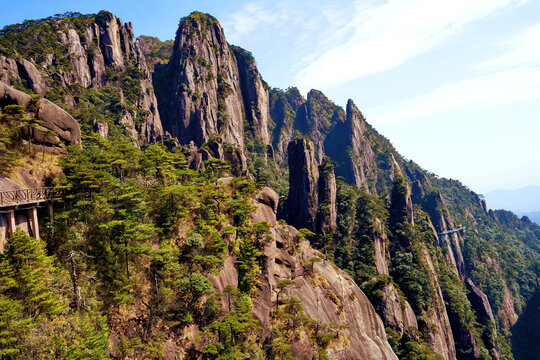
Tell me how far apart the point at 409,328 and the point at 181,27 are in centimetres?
13573

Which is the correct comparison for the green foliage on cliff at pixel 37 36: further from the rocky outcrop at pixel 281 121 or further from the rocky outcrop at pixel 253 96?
the rocky outcrop at pixel 281 121

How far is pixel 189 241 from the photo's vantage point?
1069 inches

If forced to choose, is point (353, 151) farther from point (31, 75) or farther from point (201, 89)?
point (31, 75)

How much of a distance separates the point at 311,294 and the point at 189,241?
2050cm

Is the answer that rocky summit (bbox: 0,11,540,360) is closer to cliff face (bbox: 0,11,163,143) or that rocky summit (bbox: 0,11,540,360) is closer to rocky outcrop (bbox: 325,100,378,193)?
cliff face (bbox: 0,11,163,143)

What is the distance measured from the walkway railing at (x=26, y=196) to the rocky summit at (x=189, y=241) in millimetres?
128

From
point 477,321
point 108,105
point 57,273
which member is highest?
point 108,105

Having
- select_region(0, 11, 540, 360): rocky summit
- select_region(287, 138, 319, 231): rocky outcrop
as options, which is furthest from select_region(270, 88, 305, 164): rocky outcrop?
select_region(287, 138, 319, 231): rocky outcrop

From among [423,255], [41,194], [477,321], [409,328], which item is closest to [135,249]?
[41,194]

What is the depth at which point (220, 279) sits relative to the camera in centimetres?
2866

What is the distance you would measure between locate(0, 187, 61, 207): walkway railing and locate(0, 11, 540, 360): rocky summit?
0.42ft

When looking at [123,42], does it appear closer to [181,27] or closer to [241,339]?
[181,27]

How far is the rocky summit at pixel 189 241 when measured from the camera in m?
20.1

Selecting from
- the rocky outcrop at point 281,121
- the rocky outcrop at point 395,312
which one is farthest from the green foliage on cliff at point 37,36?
the rocky outcrop at point 395,312
